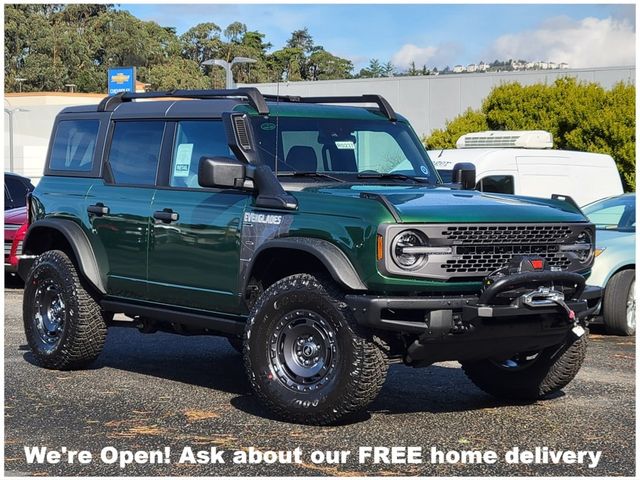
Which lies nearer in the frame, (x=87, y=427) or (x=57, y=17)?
(x=87, y=427)

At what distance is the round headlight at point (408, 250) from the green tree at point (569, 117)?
81.6 feet

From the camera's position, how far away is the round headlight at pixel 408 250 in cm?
688

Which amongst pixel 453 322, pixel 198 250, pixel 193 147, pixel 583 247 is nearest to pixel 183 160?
pixel 193 147

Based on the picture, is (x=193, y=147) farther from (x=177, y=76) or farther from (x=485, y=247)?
(x=177, y=76)

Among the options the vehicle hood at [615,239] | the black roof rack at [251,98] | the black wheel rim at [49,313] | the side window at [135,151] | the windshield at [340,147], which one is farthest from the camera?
the vehicle hood at [615,239]

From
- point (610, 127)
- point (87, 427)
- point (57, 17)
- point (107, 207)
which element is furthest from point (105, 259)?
point (57, 17)

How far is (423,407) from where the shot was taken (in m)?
7.98

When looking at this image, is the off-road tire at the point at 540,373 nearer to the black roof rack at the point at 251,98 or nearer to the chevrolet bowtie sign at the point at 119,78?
the black roof rack at the point at 251,98

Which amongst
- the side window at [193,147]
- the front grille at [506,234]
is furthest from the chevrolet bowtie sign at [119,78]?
the front grille at [506,234]

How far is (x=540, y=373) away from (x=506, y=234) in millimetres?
1330

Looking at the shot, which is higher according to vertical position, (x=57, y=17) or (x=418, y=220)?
(x=57, y=17)

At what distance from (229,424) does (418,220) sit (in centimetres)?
171

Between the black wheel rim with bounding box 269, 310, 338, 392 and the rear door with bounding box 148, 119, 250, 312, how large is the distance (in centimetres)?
65

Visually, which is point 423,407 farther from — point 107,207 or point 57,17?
point 57,17
